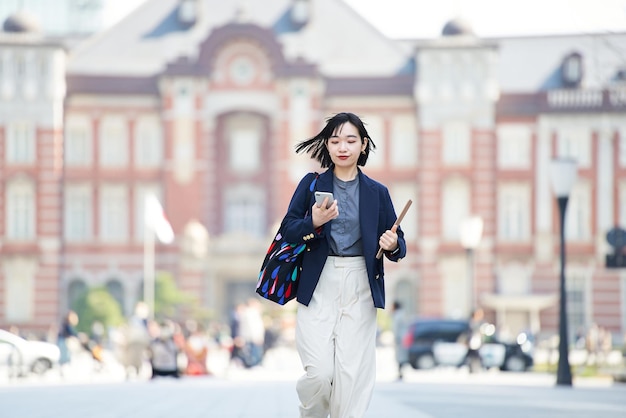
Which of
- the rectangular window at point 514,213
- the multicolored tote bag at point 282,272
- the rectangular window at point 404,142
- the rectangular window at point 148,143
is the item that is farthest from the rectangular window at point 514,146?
the multicolored tote bag at point 282,272

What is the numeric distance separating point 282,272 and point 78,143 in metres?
47.7

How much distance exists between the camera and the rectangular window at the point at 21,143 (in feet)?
→ 173

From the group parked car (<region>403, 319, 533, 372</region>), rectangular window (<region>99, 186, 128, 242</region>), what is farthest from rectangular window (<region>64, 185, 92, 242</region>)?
parked car (<region>403, 319, 533, 372</region>)

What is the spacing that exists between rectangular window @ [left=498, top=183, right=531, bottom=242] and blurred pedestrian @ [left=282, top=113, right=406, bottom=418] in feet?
154

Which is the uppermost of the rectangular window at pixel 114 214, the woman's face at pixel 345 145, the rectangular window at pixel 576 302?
the woman's face at pixel 345 145

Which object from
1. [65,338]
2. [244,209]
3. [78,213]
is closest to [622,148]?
[244,209]

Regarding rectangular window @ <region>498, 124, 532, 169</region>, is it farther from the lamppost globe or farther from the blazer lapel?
the blazer lapel

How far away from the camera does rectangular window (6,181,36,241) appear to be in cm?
5288

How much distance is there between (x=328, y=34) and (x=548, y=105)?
9.05 m

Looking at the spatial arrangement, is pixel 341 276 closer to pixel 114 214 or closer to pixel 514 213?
pixel 514 213

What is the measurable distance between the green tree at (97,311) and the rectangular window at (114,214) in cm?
511

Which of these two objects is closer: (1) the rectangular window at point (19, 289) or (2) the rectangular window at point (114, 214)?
(1) the rectangular window at point (19, 289)

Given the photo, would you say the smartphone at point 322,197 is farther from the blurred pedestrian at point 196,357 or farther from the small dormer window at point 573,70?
the small dormer window at point 573,70

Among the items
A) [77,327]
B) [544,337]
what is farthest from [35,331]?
[544,337]
